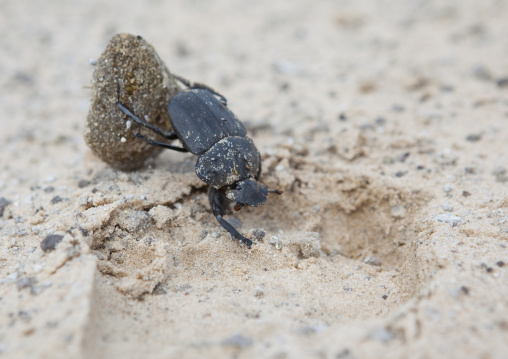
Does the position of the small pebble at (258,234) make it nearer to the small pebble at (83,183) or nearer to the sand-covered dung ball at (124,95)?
the sand-covered dung ball at (124,95)

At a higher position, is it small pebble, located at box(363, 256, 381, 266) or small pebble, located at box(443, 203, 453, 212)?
small pebble, located at box(443, 203, 453, 212)

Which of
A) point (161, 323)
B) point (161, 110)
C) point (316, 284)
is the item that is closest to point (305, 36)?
point (161, 110)

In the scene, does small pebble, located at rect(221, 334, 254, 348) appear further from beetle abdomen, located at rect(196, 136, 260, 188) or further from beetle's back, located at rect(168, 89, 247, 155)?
beetle's back, located at rect(168, 89, 247, 155)

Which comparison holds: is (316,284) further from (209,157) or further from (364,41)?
(364,41)

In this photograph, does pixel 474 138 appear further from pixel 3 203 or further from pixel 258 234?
pixel 3 203

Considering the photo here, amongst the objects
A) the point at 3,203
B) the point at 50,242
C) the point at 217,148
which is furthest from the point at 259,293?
the point at 3,203

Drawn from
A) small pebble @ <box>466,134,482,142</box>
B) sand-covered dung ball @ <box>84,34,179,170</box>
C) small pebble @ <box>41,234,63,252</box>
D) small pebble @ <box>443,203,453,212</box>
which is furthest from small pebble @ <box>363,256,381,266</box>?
small pebble @ <box>41,234,63,252</box>

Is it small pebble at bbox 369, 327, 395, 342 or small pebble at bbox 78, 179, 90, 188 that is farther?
small pebble at bbox 78, 179, 90, 188
